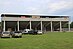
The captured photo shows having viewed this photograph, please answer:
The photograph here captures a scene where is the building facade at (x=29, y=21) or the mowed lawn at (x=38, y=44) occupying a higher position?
the building facade at (x=29, y=21)

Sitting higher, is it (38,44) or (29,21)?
(29,21)

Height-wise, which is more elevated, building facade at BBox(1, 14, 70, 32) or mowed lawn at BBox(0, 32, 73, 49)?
building facade at BBox(1, 14, 70, 32)

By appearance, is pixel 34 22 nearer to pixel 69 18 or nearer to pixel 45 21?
pixel 45 21

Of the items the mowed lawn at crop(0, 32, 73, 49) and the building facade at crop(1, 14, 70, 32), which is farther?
the building facade at crop(1, 14, 70, 32)

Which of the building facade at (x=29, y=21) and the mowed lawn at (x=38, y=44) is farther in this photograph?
the building facade at (x=29, y=21)

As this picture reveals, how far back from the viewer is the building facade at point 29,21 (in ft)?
365

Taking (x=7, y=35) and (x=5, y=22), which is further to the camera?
(x=5, y=22)

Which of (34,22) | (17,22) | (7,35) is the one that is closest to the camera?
(7,35)

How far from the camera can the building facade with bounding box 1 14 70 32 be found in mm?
111188

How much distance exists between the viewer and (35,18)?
114m

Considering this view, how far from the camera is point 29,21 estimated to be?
11438cm

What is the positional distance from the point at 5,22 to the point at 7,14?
4580mm

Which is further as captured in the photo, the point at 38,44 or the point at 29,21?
the point at 29,21

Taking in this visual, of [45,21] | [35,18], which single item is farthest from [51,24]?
[35,18]
